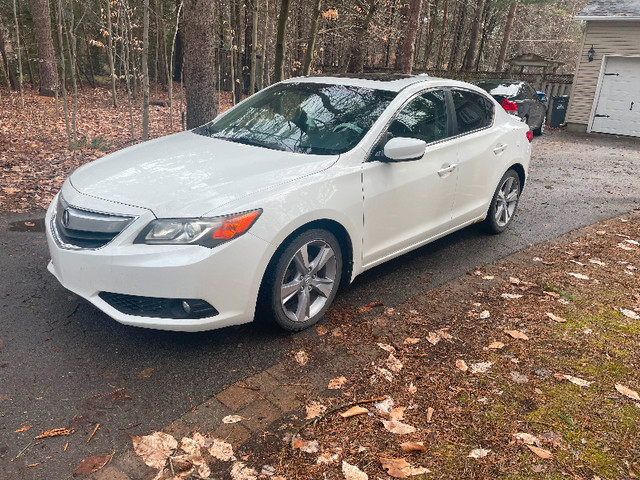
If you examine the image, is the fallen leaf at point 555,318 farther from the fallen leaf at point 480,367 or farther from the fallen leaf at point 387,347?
the fallen leaf at point 387,347

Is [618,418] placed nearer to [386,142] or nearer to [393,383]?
[393,383]

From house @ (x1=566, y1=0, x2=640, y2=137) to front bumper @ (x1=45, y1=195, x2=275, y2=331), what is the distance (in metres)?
17.5

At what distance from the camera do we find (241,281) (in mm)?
3127

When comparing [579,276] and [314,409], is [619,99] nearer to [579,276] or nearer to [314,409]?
[579,276]

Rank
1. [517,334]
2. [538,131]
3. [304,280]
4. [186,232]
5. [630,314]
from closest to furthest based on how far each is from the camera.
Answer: [186,232], [304,280], [517,334], [630,314], [538,131]

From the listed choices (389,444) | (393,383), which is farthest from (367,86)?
(389,444)

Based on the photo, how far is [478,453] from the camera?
2562 millimetres

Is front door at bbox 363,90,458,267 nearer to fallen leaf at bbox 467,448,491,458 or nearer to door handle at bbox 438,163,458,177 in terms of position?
door handle at bbox 438,163,458,177

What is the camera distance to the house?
16.4 metres

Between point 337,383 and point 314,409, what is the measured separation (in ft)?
0.95

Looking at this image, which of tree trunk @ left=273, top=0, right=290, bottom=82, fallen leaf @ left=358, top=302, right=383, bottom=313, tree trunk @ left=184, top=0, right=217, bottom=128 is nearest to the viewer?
fallen leaf @ left=358, top=302, right=383, bottom=313

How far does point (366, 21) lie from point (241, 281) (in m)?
12.7

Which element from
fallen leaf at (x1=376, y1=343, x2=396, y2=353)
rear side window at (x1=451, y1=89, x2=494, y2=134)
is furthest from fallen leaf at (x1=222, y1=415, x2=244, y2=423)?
rear side window at (x1=451, y1=89, x2=494, y2=134)

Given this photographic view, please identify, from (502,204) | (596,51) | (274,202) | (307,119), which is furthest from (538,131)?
(274,202)
